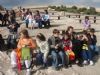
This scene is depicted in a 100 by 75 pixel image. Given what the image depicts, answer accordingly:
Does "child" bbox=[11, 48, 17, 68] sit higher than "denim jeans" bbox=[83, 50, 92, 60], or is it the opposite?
"child" bbox=[11, 48, 17, 68]

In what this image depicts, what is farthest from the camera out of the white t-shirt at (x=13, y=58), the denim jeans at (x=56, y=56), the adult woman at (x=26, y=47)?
the denim jeans at (x=56, y=56)

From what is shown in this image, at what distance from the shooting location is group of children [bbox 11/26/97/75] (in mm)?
12953

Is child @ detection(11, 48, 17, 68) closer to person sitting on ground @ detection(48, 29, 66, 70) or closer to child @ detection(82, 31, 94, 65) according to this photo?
person sitting on ground @ detection(48, 29, 66, 70)

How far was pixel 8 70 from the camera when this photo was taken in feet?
43.4

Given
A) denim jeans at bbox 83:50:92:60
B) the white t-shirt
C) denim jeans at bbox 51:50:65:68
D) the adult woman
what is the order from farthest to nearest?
denim jeans at bbox 83:50:92:60
denim jeans at bbox 51:50:65:68
the white t-shirt
the adult woman

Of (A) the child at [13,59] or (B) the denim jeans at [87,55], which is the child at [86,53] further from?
(A) the child at [13,59]

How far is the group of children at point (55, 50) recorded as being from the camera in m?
13.0

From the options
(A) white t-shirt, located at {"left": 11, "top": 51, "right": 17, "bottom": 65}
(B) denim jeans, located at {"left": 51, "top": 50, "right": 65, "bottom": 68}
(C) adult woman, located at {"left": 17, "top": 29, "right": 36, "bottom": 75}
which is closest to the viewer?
(C) adult woman, located at {"left": 17, "top": 29, "right": 36, "bottom": 75}

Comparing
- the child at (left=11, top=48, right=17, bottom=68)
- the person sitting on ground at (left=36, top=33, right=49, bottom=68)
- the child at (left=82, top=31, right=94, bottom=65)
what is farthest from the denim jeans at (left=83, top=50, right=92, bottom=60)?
the child at (left=11, top=48, right=17, bottom=68)

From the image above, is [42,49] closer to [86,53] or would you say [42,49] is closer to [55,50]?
[55,50]

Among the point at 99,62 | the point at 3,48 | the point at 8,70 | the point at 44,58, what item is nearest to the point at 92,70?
the point at 99,62

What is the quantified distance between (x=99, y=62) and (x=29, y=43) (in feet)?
9.86

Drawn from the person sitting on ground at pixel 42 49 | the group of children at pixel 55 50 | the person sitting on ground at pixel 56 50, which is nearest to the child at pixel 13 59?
the group of children at pixel 55 50

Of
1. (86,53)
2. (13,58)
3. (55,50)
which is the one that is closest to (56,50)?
(55,50)
